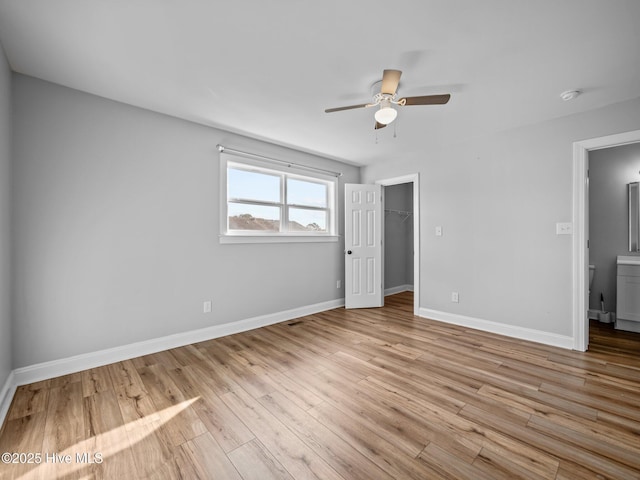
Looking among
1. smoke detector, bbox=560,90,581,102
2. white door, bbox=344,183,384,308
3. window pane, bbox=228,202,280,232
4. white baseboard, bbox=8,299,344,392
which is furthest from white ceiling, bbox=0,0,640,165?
white baseboard, bbox=8,299,344,392

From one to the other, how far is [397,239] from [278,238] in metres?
3.14

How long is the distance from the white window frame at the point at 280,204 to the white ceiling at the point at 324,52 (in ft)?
2.31

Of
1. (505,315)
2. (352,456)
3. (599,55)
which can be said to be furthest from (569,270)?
(352,456)

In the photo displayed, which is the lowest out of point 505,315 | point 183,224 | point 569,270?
point 505,315

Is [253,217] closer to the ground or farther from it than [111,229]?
farther from it

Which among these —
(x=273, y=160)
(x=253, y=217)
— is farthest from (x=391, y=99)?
(x=253, y=217)

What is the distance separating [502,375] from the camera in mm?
2373

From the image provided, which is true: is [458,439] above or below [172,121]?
below

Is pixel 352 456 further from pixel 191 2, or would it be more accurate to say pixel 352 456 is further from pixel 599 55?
pixel 599 55

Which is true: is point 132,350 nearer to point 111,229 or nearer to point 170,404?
point 170,404

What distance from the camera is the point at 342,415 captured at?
1.85 metres

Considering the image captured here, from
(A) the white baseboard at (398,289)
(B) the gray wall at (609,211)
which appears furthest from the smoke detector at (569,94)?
(A) the white baseboard at (398,289)

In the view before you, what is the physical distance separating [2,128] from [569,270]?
16.7 feet

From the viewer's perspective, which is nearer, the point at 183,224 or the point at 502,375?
the point at 502,375
